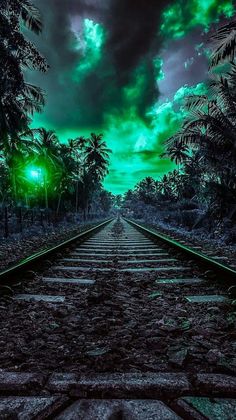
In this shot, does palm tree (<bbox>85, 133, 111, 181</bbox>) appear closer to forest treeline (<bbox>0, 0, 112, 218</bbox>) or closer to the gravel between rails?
forest treeline (<bbox>0, 0, 112, 218</bbox>)

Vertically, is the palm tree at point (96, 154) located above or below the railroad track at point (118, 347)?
above

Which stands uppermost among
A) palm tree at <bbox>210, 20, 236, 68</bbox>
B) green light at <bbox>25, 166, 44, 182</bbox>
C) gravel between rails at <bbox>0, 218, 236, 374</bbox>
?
palm tree at <bbox>210, 20, 236, 68</bbox>

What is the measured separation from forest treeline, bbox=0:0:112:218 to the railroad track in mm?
11858

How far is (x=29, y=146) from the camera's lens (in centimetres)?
2856

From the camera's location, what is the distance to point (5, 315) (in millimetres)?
2686

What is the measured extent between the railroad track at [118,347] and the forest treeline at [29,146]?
11.9 metres

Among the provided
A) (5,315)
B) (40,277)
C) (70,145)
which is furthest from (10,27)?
(70,145)

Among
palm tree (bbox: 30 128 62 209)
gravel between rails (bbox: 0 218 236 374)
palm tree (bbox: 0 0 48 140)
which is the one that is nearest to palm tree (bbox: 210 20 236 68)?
palm tree (bbox: 0 0 48 140)

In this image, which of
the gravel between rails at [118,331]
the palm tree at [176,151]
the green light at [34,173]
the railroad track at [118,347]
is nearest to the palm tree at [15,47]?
the palm tree at [176,151]

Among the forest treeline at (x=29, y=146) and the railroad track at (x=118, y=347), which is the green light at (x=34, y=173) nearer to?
the forest treeline at (x=29, y=146)

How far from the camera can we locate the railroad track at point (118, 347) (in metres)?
1.34

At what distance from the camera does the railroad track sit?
1.34 meters

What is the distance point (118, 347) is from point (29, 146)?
28816 mm

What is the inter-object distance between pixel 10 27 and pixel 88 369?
46.0ft
